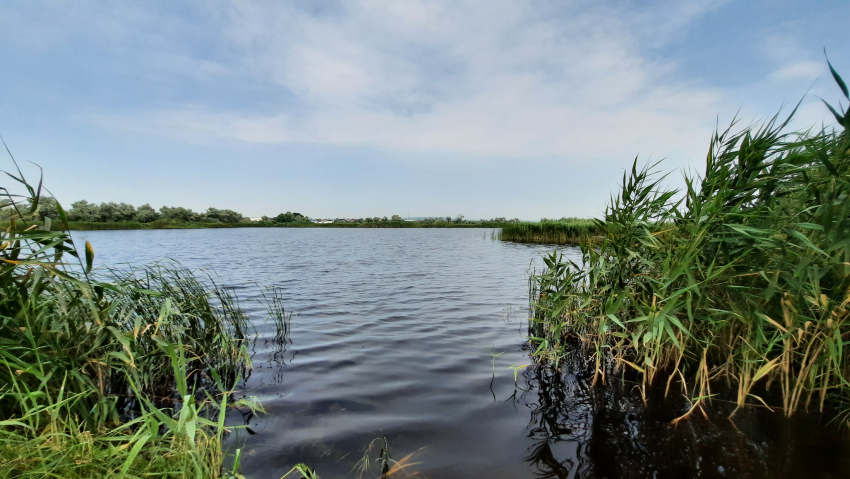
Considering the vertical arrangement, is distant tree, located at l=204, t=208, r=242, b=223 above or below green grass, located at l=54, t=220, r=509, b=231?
above

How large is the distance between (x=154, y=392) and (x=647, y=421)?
591cm

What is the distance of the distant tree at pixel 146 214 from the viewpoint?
6829 cm

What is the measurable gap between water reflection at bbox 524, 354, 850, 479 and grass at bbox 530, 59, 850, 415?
27 centimetres

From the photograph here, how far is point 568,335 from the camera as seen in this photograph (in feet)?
21.8

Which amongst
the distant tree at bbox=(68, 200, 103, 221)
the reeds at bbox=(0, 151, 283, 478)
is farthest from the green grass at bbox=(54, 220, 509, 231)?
the distant tree at bbox=(68, 200, 103, 221)

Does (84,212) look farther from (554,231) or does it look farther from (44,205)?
(44,205)

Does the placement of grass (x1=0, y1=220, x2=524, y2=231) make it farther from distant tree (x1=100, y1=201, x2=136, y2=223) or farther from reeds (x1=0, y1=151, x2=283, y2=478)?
distant tree (x1=100, y1=201, x2=136, y2=223)

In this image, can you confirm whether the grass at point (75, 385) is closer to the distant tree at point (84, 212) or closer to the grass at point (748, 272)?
the grass at point (748, 272)

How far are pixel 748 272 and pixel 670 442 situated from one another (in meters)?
2.17

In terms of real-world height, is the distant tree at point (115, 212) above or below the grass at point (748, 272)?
above

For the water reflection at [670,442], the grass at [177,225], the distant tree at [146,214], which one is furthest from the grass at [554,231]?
the distant tree at [146,214]

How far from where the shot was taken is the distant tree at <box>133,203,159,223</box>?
6829cm

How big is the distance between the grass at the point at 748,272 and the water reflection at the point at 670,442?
267 millimetres

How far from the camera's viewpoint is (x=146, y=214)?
70.3 m
